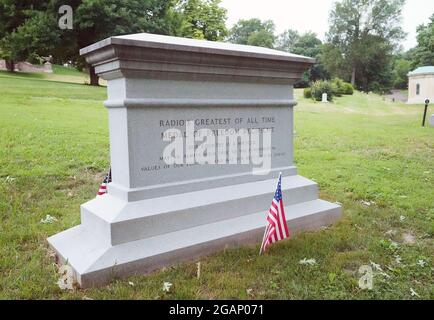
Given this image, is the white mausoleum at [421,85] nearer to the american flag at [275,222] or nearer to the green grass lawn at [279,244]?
the green grass lawn at [279,244]

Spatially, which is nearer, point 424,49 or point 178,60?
point 178,60

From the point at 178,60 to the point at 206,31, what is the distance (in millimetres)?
41868

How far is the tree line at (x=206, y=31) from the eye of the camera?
26.7 meters

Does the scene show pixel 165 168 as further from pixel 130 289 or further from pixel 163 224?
pixel 130 289

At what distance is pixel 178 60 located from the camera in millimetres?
3930

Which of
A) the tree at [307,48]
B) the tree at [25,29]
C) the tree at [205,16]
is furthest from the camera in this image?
the tree at [307,48]

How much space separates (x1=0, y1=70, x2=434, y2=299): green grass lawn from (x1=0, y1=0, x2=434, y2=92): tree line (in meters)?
18.4

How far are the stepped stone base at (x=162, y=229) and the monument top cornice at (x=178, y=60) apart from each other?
49.3 inches

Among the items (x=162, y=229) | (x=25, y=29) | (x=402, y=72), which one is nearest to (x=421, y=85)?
(x=402, y=72)

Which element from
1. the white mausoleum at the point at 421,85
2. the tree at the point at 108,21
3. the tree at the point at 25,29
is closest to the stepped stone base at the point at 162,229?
the tree at the point at 25,29

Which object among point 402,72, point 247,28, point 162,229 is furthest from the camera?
point 247,28

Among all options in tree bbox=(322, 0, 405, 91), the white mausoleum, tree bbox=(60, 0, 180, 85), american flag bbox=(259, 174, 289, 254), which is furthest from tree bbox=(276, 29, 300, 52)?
american flag bbox=(259, 174, 289, 254)

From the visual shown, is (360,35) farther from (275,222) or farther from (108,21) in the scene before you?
(275,222)

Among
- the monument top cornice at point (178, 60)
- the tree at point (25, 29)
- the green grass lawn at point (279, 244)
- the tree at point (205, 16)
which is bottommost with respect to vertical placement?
the green grass lawn at point (279, 244)
